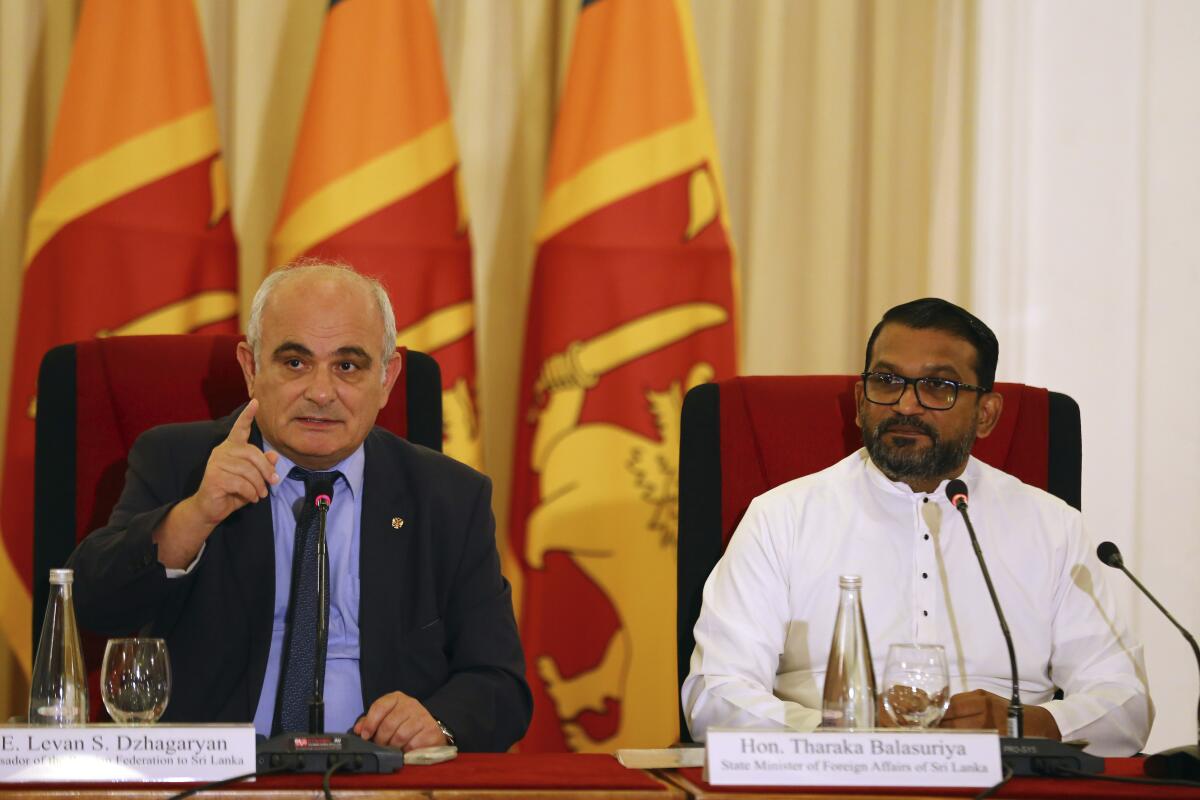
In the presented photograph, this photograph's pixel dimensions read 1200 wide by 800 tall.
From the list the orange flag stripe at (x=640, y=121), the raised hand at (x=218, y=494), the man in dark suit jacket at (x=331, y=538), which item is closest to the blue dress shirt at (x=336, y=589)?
the man in dark suit jacket at (x=331, y=538)

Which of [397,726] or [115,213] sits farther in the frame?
[115,213]

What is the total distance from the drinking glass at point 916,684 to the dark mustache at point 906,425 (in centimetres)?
84

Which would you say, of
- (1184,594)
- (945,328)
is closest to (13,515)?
(945,328)

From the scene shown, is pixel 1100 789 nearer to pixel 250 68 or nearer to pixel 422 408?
pixel 422 408

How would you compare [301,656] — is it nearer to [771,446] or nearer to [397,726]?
[397,726]

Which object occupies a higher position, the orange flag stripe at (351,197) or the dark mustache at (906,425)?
the orange flag stripe at (351,197)

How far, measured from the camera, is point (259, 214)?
13.0 feet

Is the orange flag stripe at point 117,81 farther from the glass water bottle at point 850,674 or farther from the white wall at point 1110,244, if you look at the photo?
the glass water bottle at point 850,674

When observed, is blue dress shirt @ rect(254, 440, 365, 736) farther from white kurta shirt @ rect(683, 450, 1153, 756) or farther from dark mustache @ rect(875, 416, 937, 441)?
dark mustache @ rect(875, 416, 937, 441)

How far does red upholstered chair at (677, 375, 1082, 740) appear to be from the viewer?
8.42ft

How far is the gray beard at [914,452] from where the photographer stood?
2.54m

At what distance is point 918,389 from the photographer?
2.55 meters

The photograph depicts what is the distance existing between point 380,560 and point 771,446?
810 mm

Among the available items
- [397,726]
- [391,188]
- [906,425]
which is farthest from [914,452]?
[391,188]
